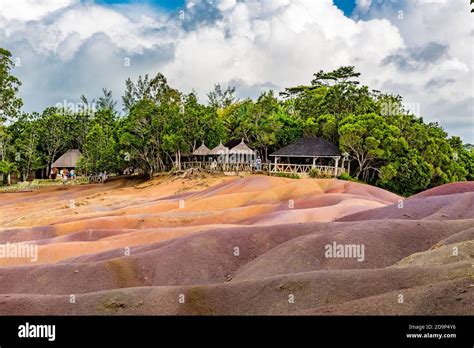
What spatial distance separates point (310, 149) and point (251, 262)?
38387 mm

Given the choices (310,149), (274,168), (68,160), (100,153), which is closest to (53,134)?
(68,160)

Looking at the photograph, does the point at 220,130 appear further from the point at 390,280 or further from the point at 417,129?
the point at 390,280

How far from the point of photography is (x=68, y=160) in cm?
7488

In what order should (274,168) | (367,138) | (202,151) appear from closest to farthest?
1. (367,138)
2. (274,168)
3. (202,151)

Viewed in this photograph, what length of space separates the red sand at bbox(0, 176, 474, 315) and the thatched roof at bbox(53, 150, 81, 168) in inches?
1528

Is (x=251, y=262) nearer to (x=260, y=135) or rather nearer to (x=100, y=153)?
(x=260, y=135)

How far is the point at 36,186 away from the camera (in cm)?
6331

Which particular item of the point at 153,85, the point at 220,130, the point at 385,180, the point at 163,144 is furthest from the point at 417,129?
the point at 153,85

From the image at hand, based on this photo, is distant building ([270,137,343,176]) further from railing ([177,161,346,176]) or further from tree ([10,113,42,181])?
tree ([10,113,42,181])

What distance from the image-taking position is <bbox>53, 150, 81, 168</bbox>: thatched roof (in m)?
74.4

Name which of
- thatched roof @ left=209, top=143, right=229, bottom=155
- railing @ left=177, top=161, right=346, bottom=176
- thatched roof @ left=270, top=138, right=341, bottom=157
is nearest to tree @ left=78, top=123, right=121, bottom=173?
railing @ left=177, top=161, right=346, bottom=176

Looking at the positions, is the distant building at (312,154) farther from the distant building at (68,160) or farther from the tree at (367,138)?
the distant building at (68,160)

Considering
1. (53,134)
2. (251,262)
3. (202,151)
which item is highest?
(53,134)

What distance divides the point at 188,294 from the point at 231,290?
3.84 feet
